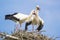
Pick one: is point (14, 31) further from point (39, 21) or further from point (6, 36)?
point (39, 21)

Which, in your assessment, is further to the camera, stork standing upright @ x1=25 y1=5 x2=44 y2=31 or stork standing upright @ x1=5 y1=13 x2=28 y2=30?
stork standing upright @ x1=5 y1=13 x2=28 y2=30

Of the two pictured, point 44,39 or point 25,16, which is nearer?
point 44,39

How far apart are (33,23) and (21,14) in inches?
32.7

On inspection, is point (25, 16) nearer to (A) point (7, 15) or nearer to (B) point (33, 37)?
(A) point (7, 15)

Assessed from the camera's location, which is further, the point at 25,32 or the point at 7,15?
the point at 7,15

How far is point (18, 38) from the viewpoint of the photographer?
15.4m

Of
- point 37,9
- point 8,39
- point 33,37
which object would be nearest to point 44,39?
point 33,37

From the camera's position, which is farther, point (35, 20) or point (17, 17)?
point (17, 17)

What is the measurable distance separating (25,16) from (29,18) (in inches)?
9.5

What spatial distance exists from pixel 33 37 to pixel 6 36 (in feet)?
3.70

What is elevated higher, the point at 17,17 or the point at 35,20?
the point at 17,17

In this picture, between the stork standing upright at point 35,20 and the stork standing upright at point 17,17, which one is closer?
the stork standing upright at point 35,20

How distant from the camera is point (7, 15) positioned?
1825cm

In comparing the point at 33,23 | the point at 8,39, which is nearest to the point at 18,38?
the point at 8,39
